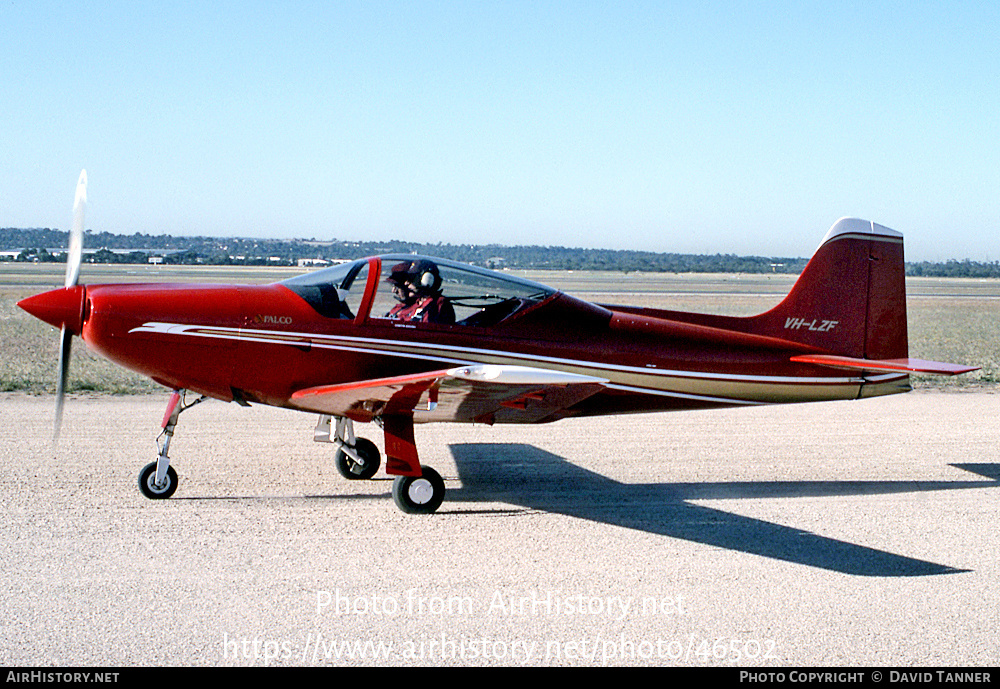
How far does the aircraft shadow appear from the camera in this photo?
618 cm

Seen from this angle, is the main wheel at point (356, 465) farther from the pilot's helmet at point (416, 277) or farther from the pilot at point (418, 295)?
the pilot's helmet at point (416, 277)

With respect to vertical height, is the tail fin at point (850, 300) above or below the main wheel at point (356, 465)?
above

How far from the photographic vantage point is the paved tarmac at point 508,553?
460cm

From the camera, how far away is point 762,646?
461 centimetres

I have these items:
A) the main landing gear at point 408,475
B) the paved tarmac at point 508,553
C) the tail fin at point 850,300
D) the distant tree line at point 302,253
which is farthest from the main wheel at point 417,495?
the distant tree line at point 302,253

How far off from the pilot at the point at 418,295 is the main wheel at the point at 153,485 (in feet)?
7.42

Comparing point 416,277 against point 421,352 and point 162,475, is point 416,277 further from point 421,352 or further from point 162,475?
point 162,475

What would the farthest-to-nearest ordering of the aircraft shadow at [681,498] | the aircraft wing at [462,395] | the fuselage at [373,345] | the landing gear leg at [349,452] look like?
the landing gear leg at [349,452] < the fuselage at [373,345] < the aircraft shadow at [681,498] < the aircraft wing at [462,395]

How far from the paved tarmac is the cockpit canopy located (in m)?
1.59

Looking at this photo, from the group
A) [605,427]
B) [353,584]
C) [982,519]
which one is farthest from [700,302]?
[353,584]

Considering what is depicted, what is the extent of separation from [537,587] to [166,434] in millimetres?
3521

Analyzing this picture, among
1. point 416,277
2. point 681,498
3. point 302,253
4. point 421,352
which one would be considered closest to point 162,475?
point 421,352

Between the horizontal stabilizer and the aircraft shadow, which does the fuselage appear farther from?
the aircraft shadow
